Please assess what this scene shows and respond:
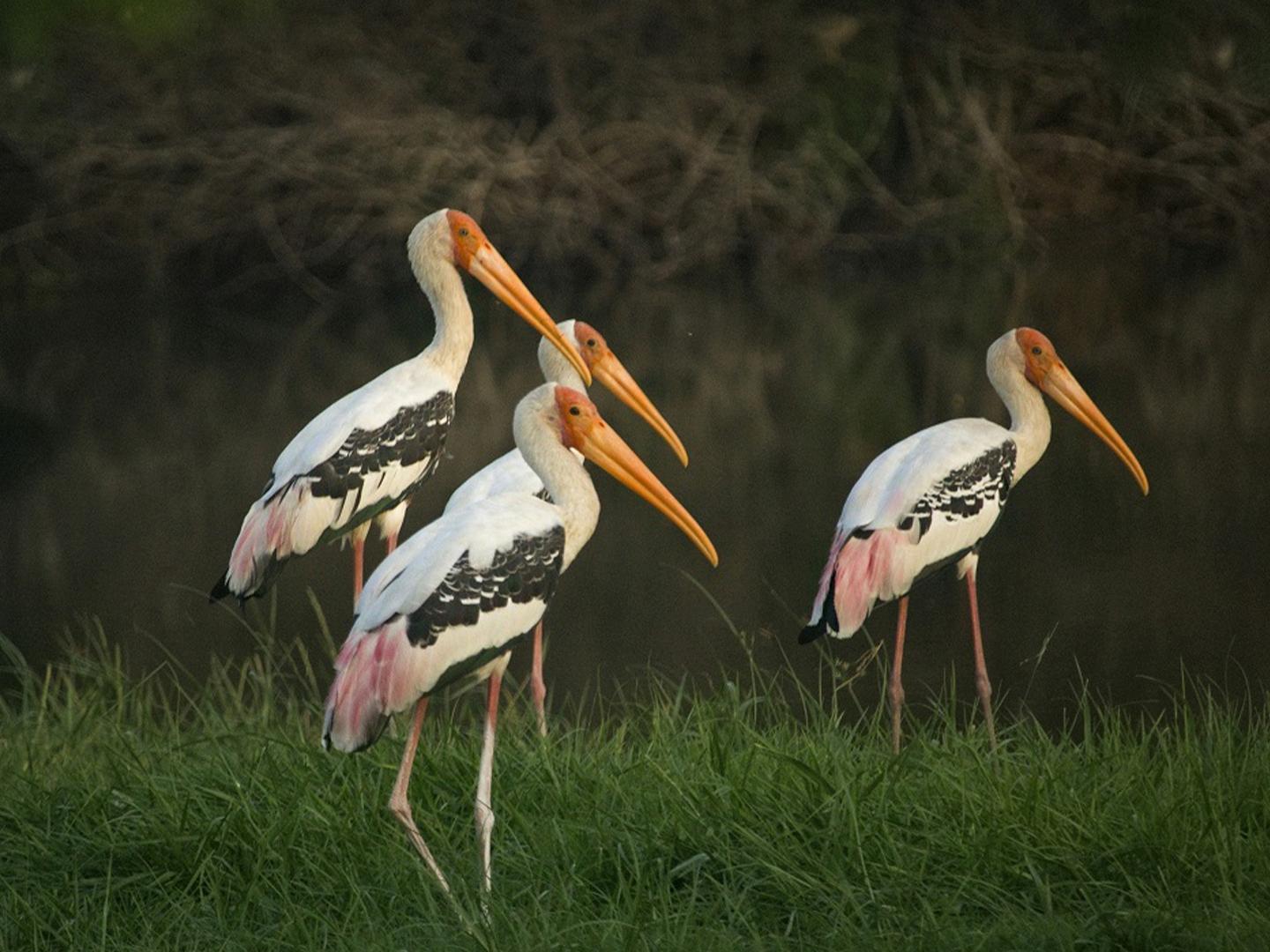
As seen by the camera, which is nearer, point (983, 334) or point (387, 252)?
point (983, 334)

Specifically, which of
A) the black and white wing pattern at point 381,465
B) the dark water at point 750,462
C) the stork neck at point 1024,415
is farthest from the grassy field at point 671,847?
the dark water at point 750,462

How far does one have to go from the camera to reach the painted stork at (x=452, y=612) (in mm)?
3207

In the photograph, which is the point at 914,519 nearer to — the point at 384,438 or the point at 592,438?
the point at 592,438

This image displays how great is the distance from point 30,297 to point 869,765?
12866 mm

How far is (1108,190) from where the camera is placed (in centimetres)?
1658

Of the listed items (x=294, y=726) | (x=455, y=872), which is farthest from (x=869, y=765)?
(x=294, y=726)

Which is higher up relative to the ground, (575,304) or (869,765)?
(869,765)

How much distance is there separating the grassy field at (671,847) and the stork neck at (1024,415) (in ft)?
3.00

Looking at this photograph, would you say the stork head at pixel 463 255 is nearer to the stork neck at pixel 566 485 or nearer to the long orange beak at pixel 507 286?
the long orange beak at pixel 507 286

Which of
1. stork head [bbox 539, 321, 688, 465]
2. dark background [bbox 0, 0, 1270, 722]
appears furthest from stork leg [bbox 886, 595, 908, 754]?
dark background [bbox 0, 0, 1270, 722]

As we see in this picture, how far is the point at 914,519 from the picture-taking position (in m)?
4.31

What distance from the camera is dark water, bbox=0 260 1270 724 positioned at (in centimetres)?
620

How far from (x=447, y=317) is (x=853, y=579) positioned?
3.64 ft

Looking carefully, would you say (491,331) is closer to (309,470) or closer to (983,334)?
(983,334)
